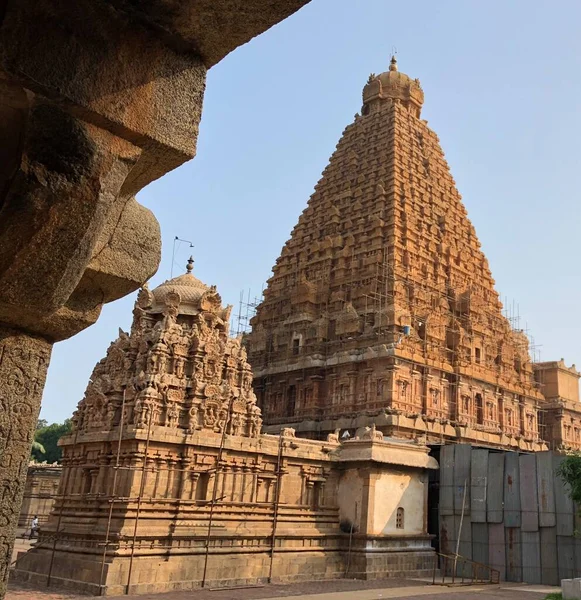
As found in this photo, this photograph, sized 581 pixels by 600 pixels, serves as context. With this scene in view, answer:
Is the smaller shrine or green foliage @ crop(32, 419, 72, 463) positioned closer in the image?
the smaller shrine

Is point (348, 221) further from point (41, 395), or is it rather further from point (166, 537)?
point (41, 395)

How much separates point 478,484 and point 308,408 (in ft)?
43.6

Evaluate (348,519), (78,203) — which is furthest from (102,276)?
(348,519)

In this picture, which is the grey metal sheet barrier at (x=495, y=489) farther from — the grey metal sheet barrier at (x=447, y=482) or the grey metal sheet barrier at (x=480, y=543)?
the grey metal sheet barrier at (x=447, y=482)

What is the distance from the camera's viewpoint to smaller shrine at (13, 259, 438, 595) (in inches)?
778

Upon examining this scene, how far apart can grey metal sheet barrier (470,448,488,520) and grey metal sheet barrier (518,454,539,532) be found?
156 centimetres

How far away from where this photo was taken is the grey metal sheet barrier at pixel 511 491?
25.1 m

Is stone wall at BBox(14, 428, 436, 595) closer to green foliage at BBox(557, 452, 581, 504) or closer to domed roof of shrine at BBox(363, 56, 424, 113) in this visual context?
green foliage at BBox(557, 452, 581, 504)

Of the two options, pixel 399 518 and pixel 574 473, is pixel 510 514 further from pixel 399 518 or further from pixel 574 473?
pixel 574 473

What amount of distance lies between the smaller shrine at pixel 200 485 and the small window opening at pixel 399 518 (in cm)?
6

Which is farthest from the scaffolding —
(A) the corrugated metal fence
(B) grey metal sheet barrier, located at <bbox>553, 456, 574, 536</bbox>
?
(B) grey metal sheet barrier, located at <bbox>553, 456, 574, 536</bbox>

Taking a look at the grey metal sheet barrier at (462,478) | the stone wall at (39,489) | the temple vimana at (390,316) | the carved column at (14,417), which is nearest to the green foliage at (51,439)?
the stone wall at (39,489)

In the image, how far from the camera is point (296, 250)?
153 feet

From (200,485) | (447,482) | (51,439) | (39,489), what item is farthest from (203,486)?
(51,439)
